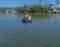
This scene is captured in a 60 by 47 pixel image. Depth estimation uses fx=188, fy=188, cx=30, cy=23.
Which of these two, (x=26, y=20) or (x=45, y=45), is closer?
(x=45, y=45)

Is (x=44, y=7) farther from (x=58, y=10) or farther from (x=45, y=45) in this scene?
(x=45, y=45)

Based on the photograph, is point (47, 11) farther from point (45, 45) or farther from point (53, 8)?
point (45, 45)

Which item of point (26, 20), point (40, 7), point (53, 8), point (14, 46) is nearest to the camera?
point (14, 46)

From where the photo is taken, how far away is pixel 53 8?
142 m

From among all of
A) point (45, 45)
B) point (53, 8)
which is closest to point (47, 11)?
point (53, 8)

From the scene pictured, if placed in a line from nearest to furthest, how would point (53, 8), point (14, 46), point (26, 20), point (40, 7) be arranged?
point (14, 46), point (26, 20), point (40, 7), point (53, 8)

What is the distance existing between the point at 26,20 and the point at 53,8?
3882 inches

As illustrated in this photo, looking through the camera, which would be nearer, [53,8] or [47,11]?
[47,11]

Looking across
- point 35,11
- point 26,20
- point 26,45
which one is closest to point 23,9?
point 35,11

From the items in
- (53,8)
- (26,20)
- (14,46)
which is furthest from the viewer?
(53,8)

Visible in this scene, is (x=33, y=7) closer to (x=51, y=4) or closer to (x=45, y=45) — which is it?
(x=51, y=4)

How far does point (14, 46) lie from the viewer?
60.9ft

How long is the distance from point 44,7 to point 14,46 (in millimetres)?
114080

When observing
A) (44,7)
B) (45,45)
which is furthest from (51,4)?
(45,45)
